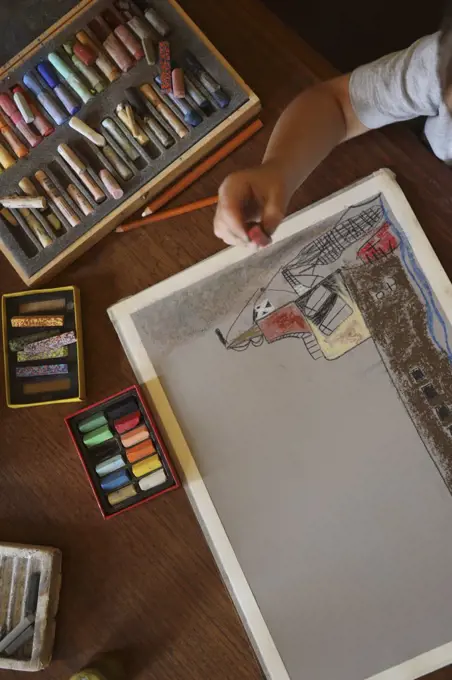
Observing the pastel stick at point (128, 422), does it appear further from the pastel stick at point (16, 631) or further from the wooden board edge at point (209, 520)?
the pastel stick at point (16, 631)

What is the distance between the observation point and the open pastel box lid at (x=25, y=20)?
0.62 m

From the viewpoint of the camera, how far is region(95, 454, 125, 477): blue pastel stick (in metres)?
0.59

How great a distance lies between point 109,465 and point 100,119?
329 millimetres

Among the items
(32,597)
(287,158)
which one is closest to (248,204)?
(287,158)

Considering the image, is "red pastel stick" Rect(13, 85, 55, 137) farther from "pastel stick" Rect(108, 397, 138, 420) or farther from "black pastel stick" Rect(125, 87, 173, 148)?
"pastel stick" Rect(108, 397, 138, 420)

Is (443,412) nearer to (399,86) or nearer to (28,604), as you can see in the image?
(399,86)

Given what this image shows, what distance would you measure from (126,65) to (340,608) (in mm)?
535

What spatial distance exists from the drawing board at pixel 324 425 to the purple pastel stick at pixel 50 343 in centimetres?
6

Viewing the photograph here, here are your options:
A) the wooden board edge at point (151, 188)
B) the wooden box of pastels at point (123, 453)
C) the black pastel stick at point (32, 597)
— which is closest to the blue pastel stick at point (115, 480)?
the wooden box of pastels at point (123, 453)

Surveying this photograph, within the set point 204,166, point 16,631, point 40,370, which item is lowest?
point 16,631

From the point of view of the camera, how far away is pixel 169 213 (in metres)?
0.61

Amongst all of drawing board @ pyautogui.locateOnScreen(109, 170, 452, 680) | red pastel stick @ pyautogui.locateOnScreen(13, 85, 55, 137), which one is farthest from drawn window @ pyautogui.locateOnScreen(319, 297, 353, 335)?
red pastel stick @ pyautogui.locateOnScreen(13, 85, 55, 137)

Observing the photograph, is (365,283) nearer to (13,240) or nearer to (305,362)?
(305,362)

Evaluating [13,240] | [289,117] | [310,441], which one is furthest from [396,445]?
[13,240]
